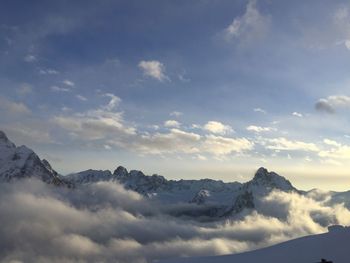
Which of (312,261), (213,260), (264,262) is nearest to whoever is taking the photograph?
(312,261)

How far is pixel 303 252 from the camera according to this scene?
136ft

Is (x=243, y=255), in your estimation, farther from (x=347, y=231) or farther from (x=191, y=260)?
(x=347, y=231)

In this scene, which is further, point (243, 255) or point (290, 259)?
point (243, 255)

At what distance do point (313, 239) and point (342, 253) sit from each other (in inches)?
198

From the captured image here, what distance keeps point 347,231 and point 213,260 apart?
1270 centimetres

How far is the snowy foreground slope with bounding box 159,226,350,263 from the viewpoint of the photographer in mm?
39312

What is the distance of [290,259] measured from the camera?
4056 centimetres

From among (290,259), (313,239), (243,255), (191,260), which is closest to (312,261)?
(290,259)

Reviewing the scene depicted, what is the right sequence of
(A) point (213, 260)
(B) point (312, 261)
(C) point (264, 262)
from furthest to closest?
(A) point (213, 260) < (C) point (264, 262) < (B) point (312, 261)

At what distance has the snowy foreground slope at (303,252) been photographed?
3931 centimetres

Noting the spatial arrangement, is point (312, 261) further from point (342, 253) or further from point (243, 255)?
point (243, 255)

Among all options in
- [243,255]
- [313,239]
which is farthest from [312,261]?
[243,255]

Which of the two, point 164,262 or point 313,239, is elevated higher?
point 313,239

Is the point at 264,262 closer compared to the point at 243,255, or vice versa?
the point at 264,262
